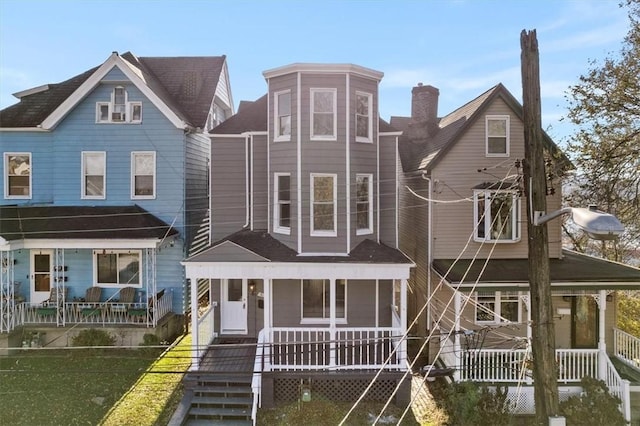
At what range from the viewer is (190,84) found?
18.8 meters

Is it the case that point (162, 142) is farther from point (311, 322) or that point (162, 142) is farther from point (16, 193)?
point (311, 322)

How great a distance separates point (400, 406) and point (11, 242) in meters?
13.7

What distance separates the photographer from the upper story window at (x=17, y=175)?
16.2 metres

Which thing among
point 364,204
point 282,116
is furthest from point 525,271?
point 282,116

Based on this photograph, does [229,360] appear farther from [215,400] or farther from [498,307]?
[498,307]

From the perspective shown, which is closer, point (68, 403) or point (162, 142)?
point (68, 403)

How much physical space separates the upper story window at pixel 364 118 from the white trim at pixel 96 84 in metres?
6.92

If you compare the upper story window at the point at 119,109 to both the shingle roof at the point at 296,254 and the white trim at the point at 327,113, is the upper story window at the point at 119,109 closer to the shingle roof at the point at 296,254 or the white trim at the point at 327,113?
the shingle roof at the point at 296,254

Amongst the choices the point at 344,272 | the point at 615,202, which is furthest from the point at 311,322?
the point at 615,202

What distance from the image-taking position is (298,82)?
1263 cm

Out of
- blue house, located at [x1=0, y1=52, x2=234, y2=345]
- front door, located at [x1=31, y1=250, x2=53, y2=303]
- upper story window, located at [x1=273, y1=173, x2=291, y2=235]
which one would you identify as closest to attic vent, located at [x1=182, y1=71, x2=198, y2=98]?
blue house, located at [x1=0, y1=52, x2=234, y2=345]

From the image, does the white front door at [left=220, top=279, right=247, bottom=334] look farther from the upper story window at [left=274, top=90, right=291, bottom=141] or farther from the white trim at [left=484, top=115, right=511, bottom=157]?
the white trim at [left=484, top=115, right=511, bottom=157]

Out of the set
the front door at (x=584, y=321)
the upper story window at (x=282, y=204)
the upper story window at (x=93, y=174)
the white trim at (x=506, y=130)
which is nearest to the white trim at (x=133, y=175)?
the upper story window at (x=93, y=174)

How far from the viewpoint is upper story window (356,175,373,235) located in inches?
530
